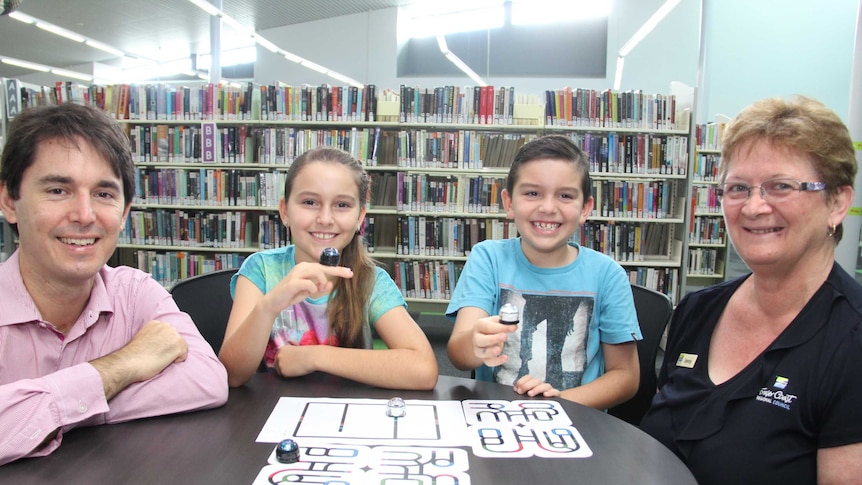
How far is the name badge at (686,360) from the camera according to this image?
4.39ft

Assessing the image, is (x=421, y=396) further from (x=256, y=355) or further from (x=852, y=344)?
(x=852, y=344)

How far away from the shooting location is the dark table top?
2.84 feet

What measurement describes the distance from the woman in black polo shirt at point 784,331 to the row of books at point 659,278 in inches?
150

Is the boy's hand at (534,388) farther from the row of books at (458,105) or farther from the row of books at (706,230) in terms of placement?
the row of books at (706,230)

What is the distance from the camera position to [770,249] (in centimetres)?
115

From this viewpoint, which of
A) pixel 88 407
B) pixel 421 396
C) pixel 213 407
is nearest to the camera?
pixel 88 407

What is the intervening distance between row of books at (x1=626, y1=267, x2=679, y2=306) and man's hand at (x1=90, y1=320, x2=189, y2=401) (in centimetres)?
439

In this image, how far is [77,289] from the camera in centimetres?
119

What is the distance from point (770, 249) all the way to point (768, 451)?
1.37ft

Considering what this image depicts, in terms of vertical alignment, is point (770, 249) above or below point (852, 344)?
above

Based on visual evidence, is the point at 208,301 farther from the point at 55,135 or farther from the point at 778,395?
the point at 778,395

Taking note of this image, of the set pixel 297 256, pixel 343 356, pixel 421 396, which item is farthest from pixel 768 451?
pixel 297 256

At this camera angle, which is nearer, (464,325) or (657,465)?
(657,465)

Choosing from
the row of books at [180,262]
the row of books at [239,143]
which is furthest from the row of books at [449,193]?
the row of books at [180,262]
